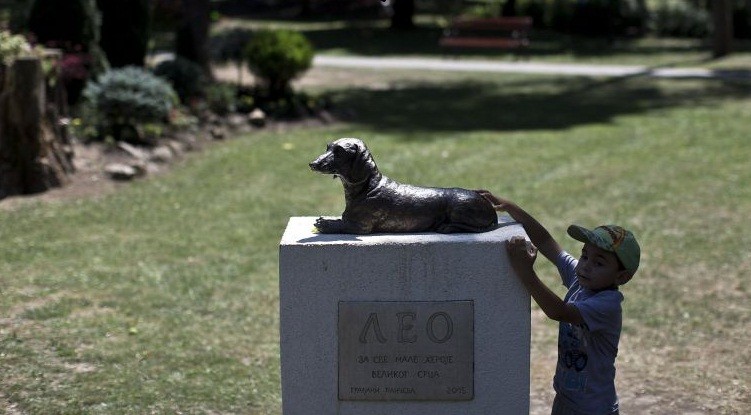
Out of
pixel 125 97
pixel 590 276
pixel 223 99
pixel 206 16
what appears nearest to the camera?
pixel 590 276

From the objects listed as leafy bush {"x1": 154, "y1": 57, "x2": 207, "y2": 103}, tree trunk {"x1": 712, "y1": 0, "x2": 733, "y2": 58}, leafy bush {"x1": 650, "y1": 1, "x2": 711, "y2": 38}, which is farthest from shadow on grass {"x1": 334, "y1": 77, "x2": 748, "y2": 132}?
leafy bush {"x1": 650, "y1": 1, "x2": 711, "y2": 38}

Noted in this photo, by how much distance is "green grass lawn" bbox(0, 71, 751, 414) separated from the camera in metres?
7.29

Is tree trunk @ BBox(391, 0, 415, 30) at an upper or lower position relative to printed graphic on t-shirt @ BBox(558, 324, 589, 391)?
upper

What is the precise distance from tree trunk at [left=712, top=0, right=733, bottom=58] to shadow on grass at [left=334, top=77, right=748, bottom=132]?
309 cm

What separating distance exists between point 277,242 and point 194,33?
8.76 metres

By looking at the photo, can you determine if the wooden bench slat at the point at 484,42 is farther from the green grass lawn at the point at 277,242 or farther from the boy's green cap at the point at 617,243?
the boy's green cap at the point at 617,243

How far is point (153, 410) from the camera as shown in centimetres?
668

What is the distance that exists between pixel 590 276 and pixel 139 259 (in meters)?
5.84

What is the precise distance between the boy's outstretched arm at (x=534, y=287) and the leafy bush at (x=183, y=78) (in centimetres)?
1197

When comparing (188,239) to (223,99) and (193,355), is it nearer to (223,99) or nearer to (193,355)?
(193,355)

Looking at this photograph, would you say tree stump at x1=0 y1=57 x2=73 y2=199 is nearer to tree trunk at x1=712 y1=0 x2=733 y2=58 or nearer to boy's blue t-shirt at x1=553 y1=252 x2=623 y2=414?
boy's blue t-shirt at x1=553 y1=252 x2=623 y2=414

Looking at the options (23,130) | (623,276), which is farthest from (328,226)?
(23,130)

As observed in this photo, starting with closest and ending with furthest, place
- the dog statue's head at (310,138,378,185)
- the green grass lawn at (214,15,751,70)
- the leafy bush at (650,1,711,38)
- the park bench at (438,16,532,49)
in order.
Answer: the dog statue's head at (310,138,378,185) → the green grass lawn at (214,15,751,70) → the park bench at (438,16,532,49) → the leafy bush at (650,1,711,38)

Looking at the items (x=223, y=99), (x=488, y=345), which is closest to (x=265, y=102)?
(x=223, y=99)
